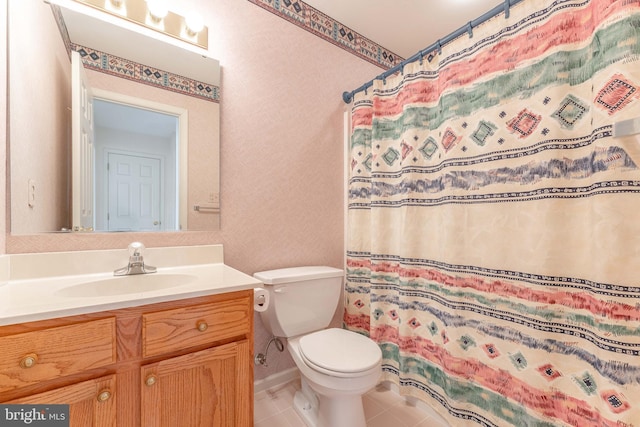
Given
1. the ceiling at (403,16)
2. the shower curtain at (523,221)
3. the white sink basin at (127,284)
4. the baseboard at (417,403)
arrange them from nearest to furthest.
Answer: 1. the shower curtain at (523,221)
2. the white sink basin at (127,284)
3. the baseboard at (417,403)
4. the ceiling at (403,16)

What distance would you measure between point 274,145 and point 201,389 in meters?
1.22

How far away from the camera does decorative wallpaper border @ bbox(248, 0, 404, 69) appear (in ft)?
5.46

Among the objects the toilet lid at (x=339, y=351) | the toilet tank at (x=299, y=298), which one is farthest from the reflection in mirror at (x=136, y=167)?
the toilet lid at (x=339, y=351)

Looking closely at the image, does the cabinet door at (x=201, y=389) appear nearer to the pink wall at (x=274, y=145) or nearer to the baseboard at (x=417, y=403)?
the pink wall at (x=274, y=145)

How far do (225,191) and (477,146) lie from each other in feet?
4.03

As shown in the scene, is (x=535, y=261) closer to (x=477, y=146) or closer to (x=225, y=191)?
(x=477, y=146)

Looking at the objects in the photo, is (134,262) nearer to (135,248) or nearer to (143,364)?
(135,248)

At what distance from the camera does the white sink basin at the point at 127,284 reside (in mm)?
1021

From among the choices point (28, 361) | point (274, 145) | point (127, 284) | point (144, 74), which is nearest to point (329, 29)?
point (274, 145)

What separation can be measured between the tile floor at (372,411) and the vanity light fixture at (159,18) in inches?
75.7

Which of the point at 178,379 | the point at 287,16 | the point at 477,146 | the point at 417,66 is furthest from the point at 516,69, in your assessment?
the point at 178,379

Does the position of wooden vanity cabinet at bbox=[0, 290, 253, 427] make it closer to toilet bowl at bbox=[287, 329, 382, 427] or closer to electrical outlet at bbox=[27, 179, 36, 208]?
toilet bowl at bbox=[287, 329, 382, 427]

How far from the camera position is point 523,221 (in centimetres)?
105

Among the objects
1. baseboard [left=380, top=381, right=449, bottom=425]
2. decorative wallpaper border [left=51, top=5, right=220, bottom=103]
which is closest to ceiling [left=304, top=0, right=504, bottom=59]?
decorative wallpaper border [left=51, top=5, right=220, bottom=103]
